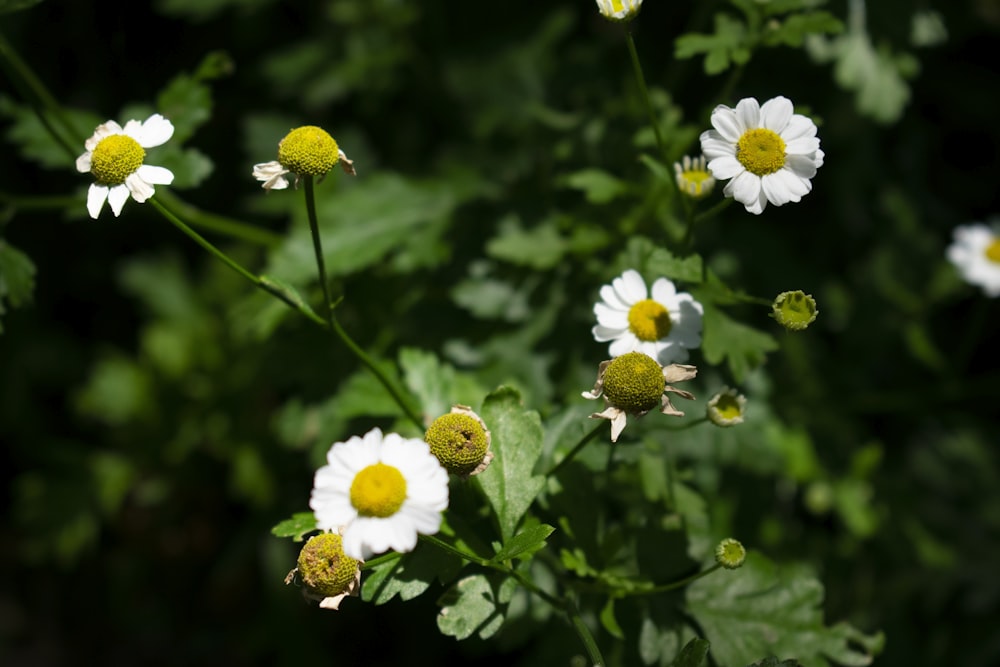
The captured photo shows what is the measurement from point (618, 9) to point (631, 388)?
78 cm

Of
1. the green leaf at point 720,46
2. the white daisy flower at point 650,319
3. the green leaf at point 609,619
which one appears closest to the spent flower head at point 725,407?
the white daisy flower at point 650,319

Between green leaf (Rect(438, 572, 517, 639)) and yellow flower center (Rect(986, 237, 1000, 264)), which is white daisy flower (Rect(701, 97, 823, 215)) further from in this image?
yellow flower center (Rect(986, 237, 1000, 264))

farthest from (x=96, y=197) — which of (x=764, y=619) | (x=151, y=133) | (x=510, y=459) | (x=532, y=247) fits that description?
(x=764, y=619)

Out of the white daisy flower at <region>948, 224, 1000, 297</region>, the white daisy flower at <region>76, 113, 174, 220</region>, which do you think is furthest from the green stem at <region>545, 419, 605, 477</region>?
the white daisy flower at <region>948, 224, 1000, 297</region>

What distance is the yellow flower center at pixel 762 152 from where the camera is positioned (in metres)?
1.72

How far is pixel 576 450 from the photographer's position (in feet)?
5.82

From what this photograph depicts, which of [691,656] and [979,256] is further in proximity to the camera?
[979,256]

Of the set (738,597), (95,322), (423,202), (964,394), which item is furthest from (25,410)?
(964,394)

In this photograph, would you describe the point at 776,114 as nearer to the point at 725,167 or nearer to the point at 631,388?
the point at 725,167

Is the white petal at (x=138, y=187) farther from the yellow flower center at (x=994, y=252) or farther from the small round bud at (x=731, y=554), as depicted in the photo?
the yellow flower center at (x=994, y=252)

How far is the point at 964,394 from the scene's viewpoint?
10.5 ft

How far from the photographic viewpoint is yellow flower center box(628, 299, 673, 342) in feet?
6.15

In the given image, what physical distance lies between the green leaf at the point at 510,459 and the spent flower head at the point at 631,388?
0.20 m

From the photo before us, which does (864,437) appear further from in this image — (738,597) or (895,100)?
(738,597)
